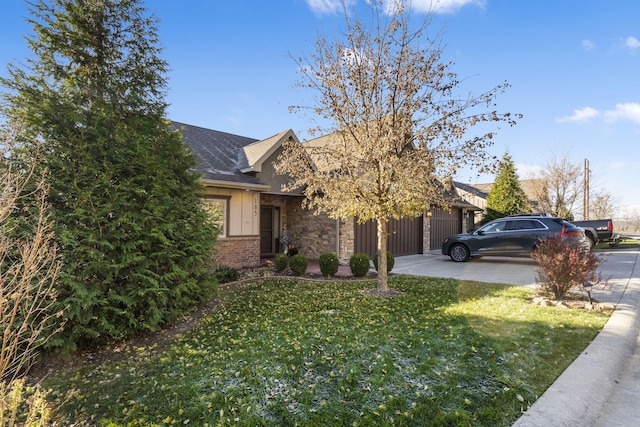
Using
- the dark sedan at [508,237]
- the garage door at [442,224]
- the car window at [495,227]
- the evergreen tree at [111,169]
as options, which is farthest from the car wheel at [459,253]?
the evergreen tree at [111,169]

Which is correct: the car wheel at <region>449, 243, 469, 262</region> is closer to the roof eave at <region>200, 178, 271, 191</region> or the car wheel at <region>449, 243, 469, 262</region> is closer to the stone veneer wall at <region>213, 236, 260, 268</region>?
the stone veneer wall at <region>213, 236, 260, 268</region>

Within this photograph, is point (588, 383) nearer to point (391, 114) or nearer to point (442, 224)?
point (391, 114)

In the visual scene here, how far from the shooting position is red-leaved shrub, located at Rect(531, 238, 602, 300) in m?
5.97

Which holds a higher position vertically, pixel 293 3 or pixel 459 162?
pixel 293 3

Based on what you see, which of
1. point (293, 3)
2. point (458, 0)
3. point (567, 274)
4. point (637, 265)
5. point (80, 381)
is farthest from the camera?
point (637, 265)

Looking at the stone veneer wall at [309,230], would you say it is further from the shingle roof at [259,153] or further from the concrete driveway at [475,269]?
the shingle roof at [259,153]

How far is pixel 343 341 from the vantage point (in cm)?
436

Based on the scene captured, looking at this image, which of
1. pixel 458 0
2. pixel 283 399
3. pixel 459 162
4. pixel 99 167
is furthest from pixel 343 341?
pixel 458 0

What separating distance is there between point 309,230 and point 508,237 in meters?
7.66

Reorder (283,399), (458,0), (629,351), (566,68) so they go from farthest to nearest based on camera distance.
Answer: (566,68), (458,0), (629,351), (283,399)

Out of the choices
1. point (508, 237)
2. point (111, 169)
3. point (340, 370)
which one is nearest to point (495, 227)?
point (508, 237)

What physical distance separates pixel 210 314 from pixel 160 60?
4.68 meters

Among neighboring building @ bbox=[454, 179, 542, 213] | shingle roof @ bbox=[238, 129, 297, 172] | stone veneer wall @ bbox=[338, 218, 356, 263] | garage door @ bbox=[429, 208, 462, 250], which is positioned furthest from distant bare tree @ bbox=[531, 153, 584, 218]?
shingle roof @ bbox=[238, 129, 297, 172]

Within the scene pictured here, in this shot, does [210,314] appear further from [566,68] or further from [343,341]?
[566,68]
